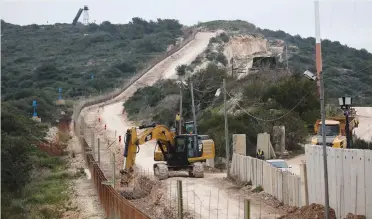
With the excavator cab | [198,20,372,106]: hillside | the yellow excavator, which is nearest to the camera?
the yellow excavator

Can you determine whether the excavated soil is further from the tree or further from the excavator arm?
the tree

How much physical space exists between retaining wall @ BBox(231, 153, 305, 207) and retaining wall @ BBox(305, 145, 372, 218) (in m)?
2.01

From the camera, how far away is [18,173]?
33.7 m

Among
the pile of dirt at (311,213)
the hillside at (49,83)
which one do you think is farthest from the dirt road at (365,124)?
the pile of dirt at (311,213)

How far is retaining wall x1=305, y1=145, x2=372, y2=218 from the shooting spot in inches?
597

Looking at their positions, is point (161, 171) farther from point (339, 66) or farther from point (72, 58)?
point (72, 58)

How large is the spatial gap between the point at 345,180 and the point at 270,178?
8.29 metres

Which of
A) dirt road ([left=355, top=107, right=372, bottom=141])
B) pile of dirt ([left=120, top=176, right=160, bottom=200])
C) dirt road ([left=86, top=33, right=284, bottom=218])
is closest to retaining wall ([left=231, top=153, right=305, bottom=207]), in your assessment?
dirt road ([left=86, top=33, right=284, bottom=218])

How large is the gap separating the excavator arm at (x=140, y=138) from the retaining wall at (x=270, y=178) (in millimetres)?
3832

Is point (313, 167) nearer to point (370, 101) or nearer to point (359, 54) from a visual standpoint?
point (370, 101)

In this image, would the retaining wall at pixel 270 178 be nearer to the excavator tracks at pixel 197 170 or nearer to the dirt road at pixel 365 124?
the excavator tracks at pixel 197 170

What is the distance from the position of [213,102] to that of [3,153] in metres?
32.7

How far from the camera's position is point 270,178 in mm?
24453

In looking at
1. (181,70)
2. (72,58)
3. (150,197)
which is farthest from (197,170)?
(72,58)
